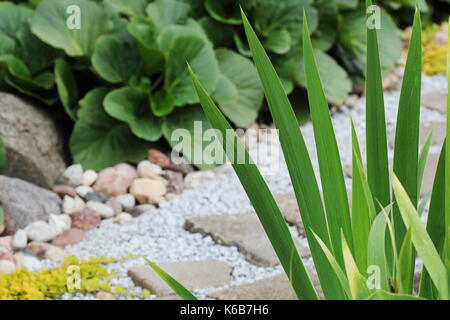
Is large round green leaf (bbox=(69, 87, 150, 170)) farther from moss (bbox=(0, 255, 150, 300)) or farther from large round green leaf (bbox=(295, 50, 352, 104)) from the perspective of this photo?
large round green leaf (bbox=(295, 50, 352, 104))

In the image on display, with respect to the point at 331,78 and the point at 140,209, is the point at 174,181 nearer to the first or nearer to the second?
the point at 140,209

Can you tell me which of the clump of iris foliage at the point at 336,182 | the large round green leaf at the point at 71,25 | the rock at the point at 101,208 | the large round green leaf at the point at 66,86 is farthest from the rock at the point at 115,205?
Answer: the clump of iris foliage at the point at 336,182

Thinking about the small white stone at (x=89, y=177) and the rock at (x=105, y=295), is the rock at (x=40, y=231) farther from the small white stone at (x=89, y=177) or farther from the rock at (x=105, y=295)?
the rock at (x=105, y=295)

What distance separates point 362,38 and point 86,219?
2437mm

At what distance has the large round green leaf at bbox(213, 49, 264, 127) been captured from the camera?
→ 4301mm

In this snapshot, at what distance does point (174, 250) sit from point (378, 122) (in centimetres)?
181

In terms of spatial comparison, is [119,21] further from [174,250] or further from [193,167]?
[174,250]

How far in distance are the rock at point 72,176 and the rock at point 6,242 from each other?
1.89 ft

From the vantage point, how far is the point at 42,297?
263 cm

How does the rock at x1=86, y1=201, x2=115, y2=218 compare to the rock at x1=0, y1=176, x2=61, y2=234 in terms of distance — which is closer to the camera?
the rock at x1=0, y1=176, x2=61, y2=234

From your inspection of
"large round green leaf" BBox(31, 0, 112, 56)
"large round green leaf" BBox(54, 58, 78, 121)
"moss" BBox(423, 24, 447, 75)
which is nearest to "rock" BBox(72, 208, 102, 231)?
"large round green leaf" BBox(54, 58, 78, 121)

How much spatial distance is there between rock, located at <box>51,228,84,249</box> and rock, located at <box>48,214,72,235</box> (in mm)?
33

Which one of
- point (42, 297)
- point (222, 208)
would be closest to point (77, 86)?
point (222, 208)

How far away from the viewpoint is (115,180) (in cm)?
373
